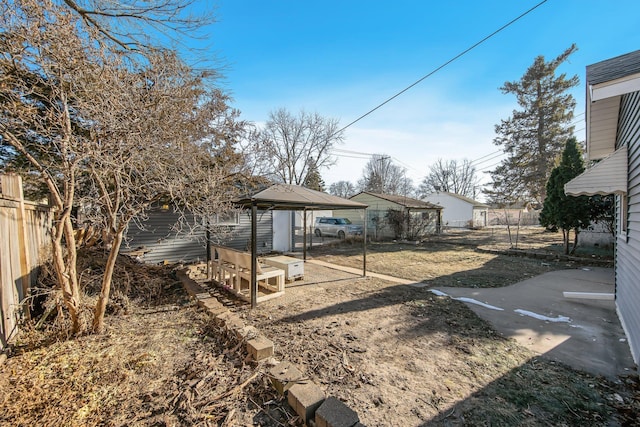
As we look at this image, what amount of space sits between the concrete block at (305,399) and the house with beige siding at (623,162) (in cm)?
379

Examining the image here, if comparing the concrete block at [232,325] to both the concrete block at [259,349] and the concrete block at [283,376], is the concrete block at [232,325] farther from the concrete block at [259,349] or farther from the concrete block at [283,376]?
the concrete block at [283,376]

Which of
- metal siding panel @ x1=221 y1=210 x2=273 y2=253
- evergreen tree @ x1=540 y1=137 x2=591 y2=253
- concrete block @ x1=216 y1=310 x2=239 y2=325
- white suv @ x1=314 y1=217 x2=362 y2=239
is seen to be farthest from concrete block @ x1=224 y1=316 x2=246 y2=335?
white suv @ x1=314 y1=217 x2=362 y2=239

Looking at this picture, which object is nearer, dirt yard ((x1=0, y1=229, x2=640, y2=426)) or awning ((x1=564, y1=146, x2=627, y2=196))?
dirt yard ((x1=0, y1=229, x2=640, y2=426))

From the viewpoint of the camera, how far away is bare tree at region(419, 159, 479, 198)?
141 feet

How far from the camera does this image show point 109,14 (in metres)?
3.78

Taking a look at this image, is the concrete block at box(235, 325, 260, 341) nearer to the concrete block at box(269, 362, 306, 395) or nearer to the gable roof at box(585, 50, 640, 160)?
the concrete block at box(269, 362, 306, 395)

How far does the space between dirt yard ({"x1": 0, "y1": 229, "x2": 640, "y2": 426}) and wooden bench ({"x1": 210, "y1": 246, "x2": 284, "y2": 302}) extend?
63 cm

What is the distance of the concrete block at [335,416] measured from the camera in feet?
6.23

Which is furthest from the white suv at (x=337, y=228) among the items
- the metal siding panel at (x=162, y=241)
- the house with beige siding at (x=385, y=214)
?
the metal siding panel at (x=162, y=241)

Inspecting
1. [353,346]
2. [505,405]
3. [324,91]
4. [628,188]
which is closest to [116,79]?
[353,346]

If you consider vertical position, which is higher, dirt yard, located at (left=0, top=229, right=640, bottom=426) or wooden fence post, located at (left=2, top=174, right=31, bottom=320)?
wooden fence post, located at (left=2, top=174, right=31, bottom=320)

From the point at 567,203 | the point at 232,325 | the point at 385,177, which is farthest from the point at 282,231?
the point at 385,177

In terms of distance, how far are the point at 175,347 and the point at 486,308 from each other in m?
5.31

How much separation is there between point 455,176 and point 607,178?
1728 inches
